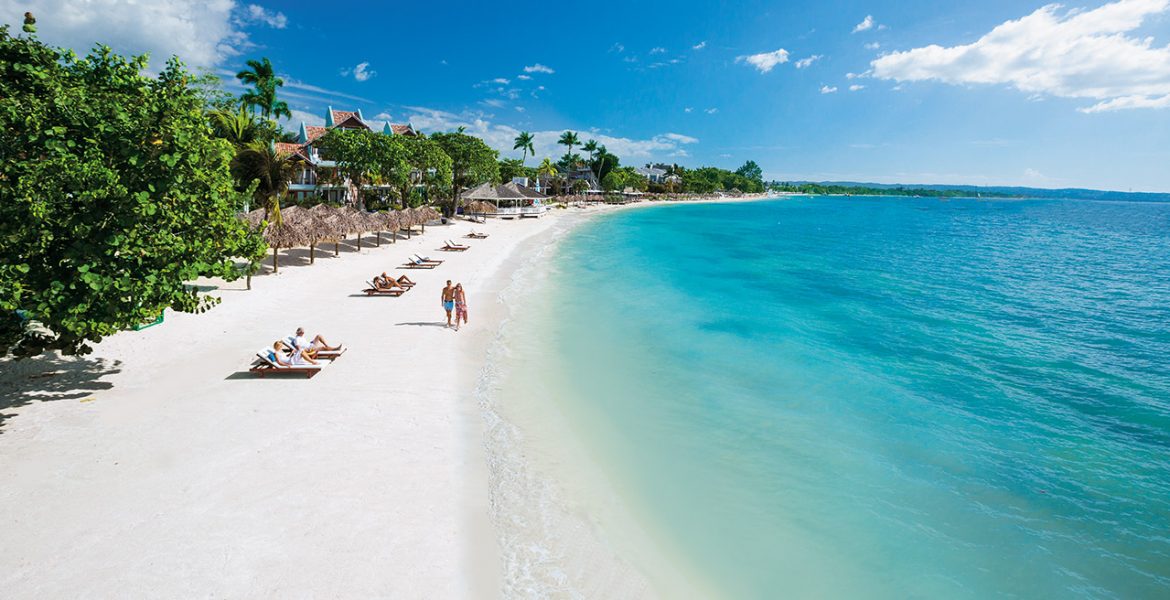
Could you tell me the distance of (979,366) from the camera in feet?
54.9

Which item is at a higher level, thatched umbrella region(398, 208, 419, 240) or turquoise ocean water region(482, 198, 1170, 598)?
thatched umbrella region(398, 208, 419, 240)

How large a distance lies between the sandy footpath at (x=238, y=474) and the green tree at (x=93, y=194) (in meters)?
1.82

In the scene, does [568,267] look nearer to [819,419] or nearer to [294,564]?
[819,419]

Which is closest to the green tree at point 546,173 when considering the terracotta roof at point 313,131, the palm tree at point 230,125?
the terracotta roof at point 313,131

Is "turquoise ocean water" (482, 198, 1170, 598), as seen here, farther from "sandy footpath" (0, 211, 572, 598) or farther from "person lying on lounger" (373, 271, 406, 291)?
"person lying on lounger" (373, 271, 406, 291)

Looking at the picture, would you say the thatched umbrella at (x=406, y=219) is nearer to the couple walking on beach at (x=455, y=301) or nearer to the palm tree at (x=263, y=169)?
the palm tree at (x=263, y=169)

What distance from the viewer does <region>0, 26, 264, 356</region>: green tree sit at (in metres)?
7.77

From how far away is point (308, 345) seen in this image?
12.3m

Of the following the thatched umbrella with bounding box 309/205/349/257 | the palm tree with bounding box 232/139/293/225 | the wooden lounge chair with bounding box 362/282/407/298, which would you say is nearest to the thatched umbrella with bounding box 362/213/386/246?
Result: the thatched umbrella with bounding box 309/205/349/257

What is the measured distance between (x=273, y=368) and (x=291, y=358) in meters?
0.40

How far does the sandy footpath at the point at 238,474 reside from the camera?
599cm

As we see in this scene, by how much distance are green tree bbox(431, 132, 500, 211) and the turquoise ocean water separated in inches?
1371

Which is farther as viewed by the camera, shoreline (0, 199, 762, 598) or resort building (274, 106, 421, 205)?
resort building (274, 106, 421, 205)

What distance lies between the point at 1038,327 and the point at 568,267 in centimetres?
2225
